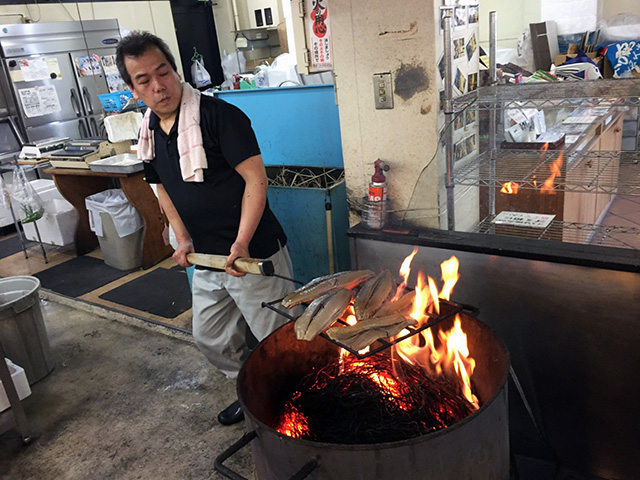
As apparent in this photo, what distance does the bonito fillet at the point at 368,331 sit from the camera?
5.10 ft

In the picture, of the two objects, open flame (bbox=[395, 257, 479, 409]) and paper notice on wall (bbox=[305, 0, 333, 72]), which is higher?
paper notice on wall (bbox=[305, 0, 333, 72])

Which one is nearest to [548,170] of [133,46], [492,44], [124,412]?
[492,44]

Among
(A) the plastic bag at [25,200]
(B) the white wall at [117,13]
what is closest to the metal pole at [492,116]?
(A) the plastic bag at [25,200]

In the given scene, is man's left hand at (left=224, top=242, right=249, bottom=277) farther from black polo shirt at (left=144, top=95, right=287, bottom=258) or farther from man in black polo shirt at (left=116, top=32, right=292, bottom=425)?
black polo shirt at (left=144, top=95, right=287, bottom=258)

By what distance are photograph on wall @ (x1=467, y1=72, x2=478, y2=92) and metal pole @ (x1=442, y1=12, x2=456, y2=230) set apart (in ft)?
1.20

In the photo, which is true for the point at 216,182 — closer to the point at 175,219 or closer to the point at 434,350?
the point at 175,219

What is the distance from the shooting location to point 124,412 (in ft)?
9.78

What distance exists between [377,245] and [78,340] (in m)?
2.56

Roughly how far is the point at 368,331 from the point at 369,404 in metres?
0.34

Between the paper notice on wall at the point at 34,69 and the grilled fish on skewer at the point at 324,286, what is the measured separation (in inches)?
251

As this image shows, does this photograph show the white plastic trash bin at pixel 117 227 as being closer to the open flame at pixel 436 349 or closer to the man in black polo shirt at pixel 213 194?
the man in black polo shirt at pixel 213 194

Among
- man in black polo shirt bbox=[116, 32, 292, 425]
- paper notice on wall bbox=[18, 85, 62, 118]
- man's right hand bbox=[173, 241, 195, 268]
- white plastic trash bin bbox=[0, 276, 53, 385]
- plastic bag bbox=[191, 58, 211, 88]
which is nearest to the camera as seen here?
man in black polo shirt bbox=[116, 32, 292, 425]

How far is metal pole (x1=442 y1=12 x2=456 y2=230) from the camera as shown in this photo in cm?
221

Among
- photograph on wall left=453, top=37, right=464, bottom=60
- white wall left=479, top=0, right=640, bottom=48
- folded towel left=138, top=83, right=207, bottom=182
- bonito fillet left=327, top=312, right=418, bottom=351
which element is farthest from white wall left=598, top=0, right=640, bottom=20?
bonito fillet left=327, top=312, right=418, bottom=351
